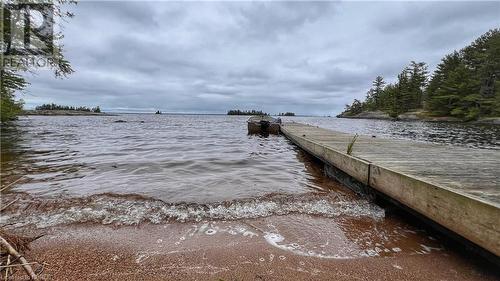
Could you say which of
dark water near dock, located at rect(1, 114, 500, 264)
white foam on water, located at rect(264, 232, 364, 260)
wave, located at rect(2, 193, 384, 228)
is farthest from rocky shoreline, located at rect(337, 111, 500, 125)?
white foam on water, located at rect(264, 232, 364, 260)

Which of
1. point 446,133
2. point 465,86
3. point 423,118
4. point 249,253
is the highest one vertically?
point 465,86

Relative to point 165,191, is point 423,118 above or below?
above

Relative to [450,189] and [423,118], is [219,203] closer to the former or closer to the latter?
[450,189]

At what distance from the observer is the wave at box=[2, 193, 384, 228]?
3.98m

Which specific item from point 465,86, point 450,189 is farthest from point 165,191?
point 465,86

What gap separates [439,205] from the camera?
2.86m

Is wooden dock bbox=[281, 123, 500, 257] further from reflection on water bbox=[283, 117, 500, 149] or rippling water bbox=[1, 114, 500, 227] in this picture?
reflection on water bbox=[283, 117, 500, 149]

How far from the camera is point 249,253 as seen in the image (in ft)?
9.83

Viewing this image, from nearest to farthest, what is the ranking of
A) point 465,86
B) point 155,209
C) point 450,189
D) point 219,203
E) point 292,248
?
point 450,189, point 292,248, point 155,209, point 219,203, point 465,86

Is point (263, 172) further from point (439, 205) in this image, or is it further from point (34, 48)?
point (34, 48)

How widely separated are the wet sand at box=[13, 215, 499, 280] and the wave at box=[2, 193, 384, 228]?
29 cm

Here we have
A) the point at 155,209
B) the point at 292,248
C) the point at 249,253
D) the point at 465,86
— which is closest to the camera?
the point at 249,253

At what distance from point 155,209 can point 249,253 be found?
2.11m

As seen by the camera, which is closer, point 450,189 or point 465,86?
point 450,189
